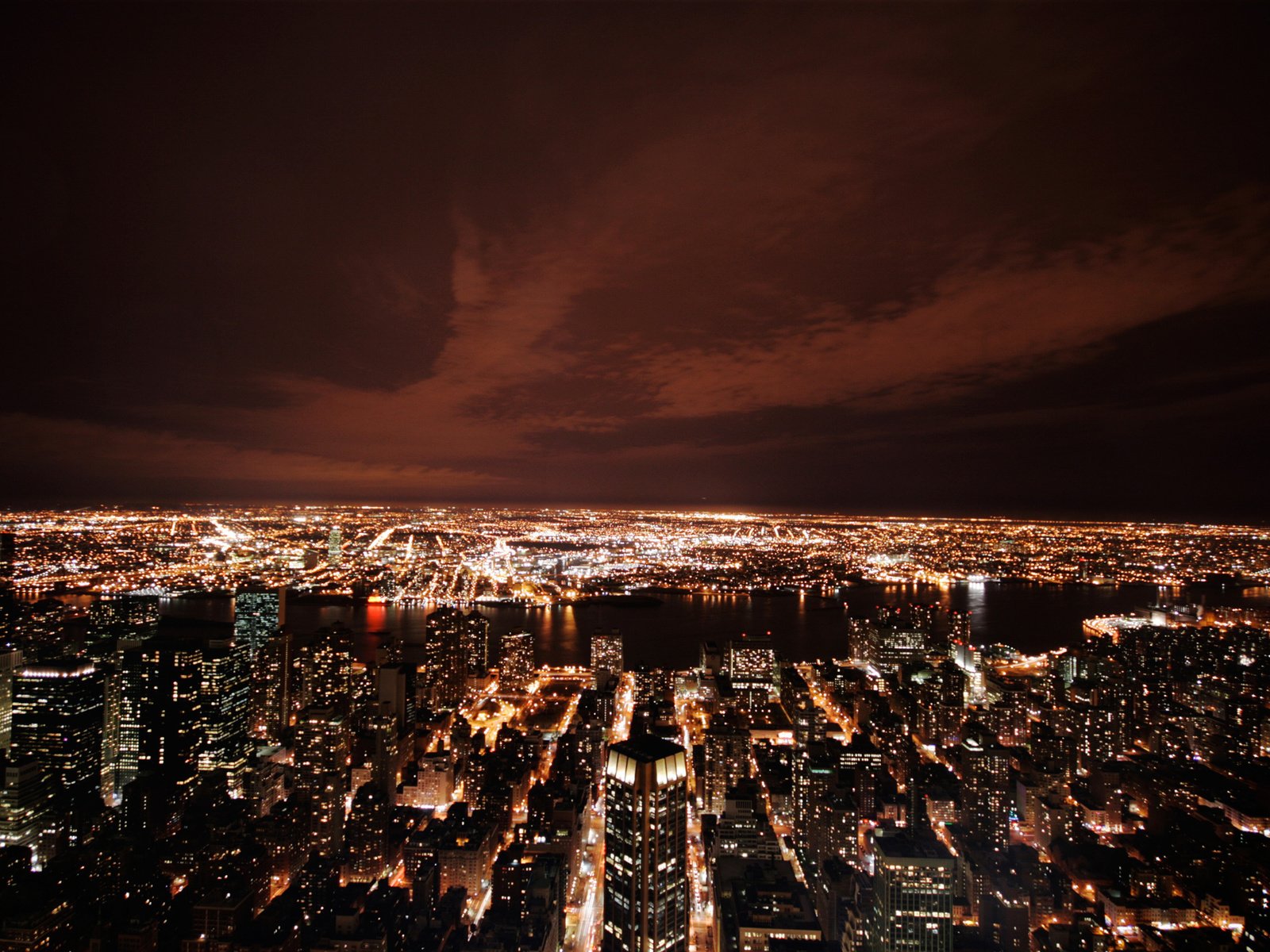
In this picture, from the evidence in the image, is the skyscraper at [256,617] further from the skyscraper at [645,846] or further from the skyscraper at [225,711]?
the skyscraper at [645,846]

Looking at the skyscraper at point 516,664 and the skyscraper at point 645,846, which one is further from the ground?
the skyscraper at point 645,846

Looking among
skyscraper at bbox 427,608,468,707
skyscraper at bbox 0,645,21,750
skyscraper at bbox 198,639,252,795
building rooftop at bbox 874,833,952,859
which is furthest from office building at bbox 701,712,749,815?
skyscraper at bbox 0,645,21,750

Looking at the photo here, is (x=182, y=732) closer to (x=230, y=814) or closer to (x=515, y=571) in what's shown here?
(x=230, y=814)

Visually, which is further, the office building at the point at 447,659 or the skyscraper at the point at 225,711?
the office building at the point at 447,659

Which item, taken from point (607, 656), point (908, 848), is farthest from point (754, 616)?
point (908, 848)

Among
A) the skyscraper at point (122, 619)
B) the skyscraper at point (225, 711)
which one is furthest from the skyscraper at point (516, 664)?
the skyscraper at point (122, 619)

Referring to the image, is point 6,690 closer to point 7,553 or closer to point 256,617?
point 7,553
